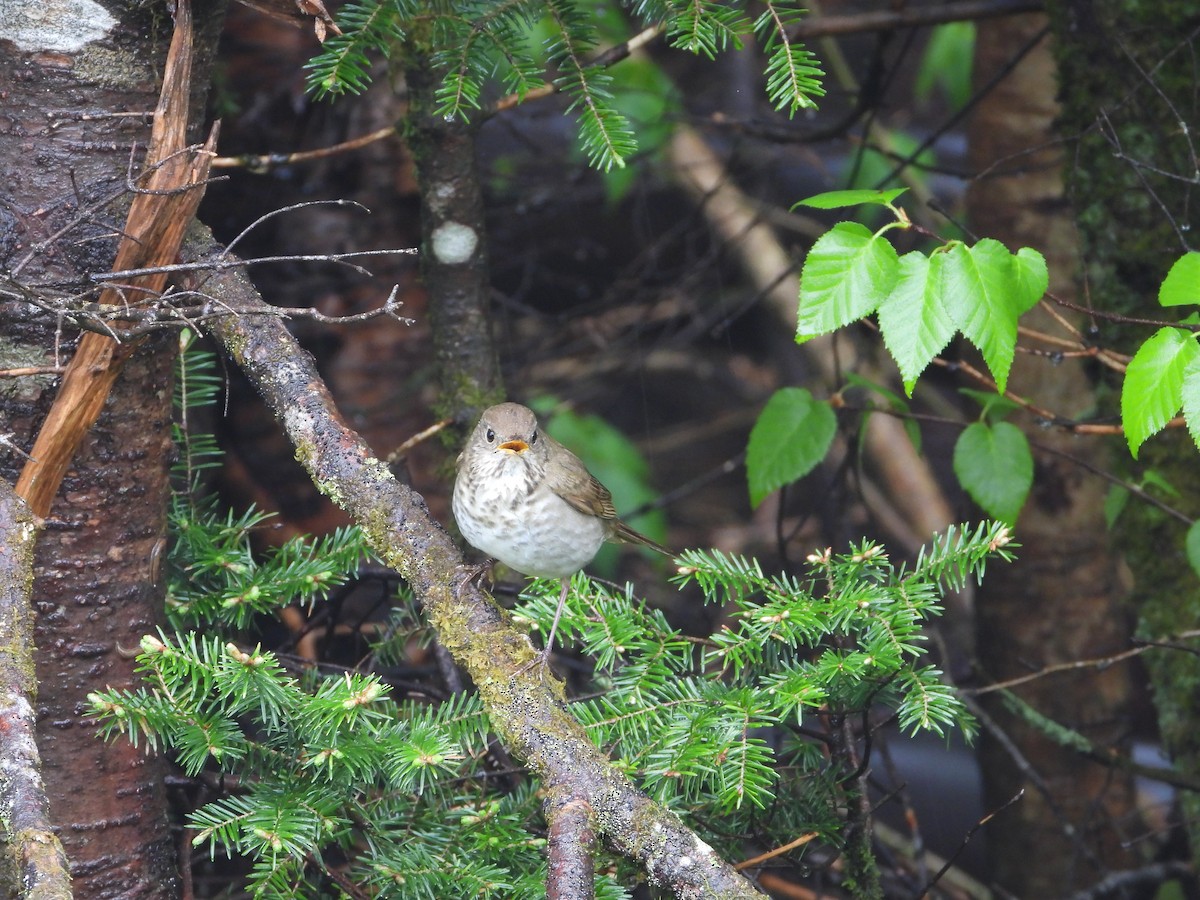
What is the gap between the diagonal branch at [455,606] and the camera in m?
1.50

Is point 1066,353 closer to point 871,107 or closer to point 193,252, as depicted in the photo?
point 871,107

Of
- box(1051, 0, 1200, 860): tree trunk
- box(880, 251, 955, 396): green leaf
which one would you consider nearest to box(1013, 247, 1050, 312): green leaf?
box(880, 251, 955, 396): green leaf

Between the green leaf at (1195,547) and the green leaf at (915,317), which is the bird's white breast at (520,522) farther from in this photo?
the green leaf at (1195,547)

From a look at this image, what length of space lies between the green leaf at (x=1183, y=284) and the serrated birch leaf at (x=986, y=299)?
0.22 metres

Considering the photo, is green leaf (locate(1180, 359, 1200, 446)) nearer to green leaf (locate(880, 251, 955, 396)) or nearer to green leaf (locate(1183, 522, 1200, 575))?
green leaf (locate(880, 251, 955, 396))

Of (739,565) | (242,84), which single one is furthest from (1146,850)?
(242,84)

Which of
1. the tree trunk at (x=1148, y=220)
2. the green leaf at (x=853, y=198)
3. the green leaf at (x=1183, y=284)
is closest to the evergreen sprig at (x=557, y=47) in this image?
the green leaf at (x=853, y=198)

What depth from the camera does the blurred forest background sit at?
2885mm

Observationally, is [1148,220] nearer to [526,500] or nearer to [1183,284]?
[1183,284]

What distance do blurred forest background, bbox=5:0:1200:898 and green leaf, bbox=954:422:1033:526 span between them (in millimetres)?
102

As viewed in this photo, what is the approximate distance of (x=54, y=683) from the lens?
1.99 meters

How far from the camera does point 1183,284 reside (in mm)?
1788

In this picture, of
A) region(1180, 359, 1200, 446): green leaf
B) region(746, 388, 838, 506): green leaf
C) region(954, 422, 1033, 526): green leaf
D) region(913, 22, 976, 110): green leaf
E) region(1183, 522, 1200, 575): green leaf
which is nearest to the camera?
region(1180, 359, 1200, 446): green leaf

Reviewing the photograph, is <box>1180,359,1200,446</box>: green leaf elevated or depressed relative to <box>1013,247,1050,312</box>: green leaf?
depressed
